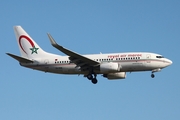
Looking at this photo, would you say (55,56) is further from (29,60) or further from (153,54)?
(153,54)

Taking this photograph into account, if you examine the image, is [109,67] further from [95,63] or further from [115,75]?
[115,75]

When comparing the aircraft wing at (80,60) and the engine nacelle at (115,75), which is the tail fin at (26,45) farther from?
the engine nacelle at (115,75)

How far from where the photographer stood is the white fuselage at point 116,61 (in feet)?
201

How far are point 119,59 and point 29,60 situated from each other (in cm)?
1212

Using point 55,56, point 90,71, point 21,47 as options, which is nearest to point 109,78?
point 90,71

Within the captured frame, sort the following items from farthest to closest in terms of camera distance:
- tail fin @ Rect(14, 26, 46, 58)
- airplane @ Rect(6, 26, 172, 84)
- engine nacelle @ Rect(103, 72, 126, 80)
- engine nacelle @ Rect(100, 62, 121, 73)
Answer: tail fin @ Rect(14, 26, 46, 58), engine nacelle @ Rect(103, 72, 126, 80), airplane @ Rect(6, 26, 172, 84), engine nacelle @ Rect(100, 62, 121, 73)

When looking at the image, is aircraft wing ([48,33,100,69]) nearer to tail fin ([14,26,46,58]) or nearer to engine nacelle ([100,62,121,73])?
engine nacelle ([100,62,121,73])

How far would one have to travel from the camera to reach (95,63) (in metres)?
61.7

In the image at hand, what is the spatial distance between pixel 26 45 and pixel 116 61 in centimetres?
1424

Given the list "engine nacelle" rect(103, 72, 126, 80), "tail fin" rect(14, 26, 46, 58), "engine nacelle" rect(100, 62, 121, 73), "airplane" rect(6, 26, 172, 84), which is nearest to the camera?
"engine nacelle" rect(100, 62, 121, 73)

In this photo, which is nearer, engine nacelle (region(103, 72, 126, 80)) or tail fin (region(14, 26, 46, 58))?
engine nacelle (region(103, 72, 126, 80))

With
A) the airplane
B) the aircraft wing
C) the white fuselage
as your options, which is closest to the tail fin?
the airplane

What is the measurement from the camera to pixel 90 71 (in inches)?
2478

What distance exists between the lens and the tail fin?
2623 inches
